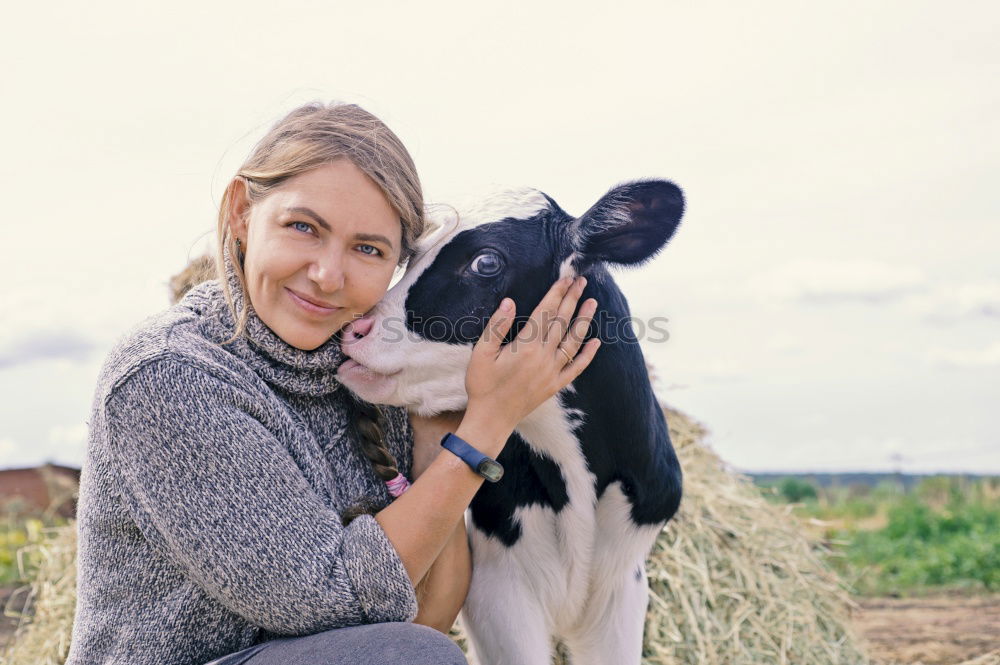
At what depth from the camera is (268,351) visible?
225cm

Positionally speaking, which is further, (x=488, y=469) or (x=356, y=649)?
(x=488, y=469)

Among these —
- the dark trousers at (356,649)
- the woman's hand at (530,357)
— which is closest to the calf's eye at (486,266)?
the woman's hand at (530,357)

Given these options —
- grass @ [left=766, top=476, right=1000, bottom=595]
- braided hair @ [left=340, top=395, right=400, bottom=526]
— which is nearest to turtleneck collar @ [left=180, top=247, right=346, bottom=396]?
braided hair @ [left=340, top=395, right=400, bottom=526]

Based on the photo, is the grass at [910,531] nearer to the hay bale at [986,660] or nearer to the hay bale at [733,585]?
the hay bale at [733,585]

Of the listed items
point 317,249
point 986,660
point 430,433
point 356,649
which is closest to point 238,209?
point 317,249

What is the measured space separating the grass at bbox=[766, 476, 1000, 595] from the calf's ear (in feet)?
9.99

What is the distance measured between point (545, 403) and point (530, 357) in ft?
0.87

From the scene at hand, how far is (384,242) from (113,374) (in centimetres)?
68

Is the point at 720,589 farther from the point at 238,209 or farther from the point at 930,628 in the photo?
the point at 238,209

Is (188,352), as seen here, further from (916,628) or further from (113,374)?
(916,628)

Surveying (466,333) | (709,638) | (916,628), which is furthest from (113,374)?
(916,628)

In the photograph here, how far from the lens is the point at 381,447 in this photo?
7.72 feet

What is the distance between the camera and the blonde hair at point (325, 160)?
7.32ft

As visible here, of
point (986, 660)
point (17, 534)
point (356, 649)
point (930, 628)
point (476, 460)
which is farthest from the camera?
point (17, 534)
